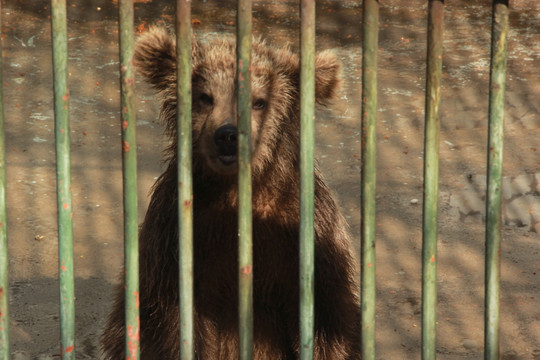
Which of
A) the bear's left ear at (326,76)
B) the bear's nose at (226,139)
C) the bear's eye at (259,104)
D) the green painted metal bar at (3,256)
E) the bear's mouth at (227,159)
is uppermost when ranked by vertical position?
the bear's left ear at (326,76)

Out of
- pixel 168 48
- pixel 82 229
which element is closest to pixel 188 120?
pixel 168 48

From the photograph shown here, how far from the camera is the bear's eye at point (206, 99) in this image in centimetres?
407

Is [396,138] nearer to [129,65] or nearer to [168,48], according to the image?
[168,48]

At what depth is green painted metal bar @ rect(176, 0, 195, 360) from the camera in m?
2.18

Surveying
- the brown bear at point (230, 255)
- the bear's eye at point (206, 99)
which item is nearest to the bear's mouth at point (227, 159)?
the brown bear at point (230, 255)

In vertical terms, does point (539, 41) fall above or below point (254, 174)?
above

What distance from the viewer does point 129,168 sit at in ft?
7.27

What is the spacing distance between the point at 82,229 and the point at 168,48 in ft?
7.14

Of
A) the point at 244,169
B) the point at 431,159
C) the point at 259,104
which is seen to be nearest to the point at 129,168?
the point at 244,169

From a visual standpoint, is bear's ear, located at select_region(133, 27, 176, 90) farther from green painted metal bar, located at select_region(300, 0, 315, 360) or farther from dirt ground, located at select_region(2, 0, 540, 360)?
green painted metal bar, located at select_region(300, 0, 315, 360)

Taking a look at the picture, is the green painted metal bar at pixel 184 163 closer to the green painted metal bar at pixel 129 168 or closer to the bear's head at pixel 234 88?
the green painted metal bar at pixel 129 168

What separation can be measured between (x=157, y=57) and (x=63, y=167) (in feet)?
7.03

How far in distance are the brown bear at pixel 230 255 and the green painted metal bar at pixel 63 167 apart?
1.37m

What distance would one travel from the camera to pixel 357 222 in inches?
240
